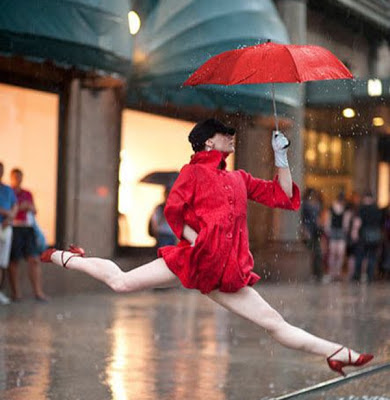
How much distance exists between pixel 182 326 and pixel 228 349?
207cm

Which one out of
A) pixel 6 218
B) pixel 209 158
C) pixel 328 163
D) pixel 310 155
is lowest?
pixel 6 218

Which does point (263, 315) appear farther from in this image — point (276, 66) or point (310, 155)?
point (310, 155)

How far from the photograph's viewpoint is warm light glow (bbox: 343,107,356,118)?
2681 centimetres

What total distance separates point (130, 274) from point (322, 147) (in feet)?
69.7

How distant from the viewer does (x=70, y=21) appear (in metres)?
14.2

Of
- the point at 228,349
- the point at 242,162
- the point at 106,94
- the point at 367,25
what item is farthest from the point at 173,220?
the point at 367,25

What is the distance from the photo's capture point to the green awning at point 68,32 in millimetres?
13797

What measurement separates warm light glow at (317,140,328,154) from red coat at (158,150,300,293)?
20959mm

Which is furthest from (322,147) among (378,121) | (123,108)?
(123,108)

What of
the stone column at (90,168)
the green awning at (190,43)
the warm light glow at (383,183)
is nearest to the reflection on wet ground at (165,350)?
the stone column at (90,168)

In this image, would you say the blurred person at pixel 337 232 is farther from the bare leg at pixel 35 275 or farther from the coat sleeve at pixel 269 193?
the coat sleeve at pixel 269 193

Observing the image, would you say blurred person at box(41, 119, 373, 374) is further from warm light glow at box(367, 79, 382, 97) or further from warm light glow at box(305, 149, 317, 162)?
warm light glow at box(305, 149, 317, 162)

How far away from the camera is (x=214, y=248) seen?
17.8 ft

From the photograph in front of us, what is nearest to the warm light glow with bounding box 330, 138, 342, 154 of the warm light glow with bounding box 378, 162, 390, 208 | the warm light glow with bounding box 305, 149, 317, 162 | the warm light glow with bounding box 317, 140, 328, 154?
the warm light glow with bounding box 317, 140, 328, 154
